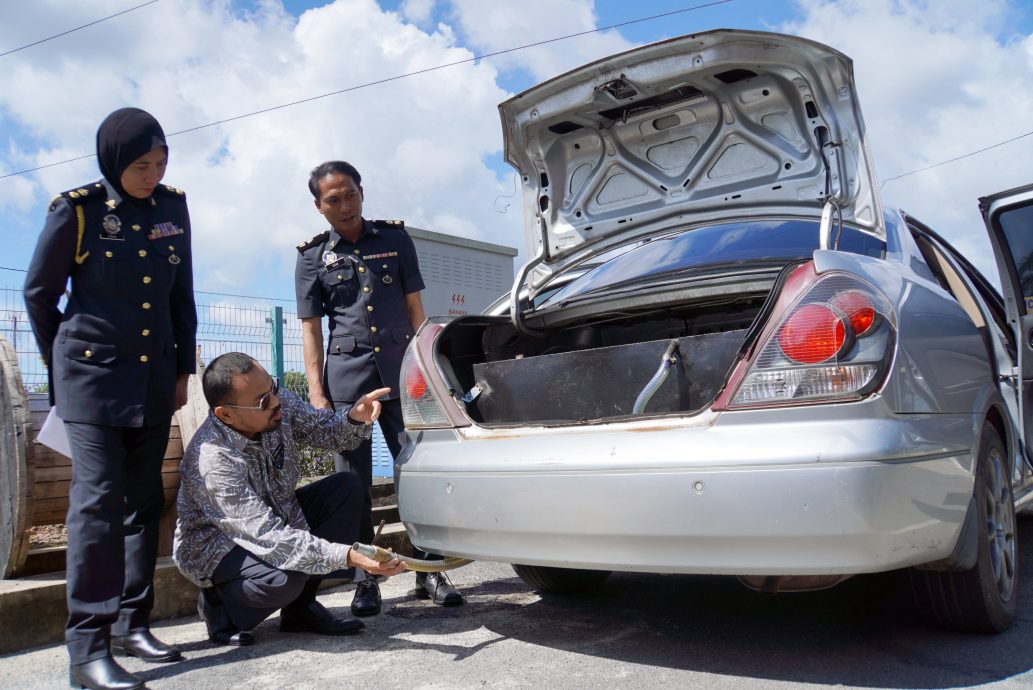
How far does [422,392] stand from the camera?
3.14m

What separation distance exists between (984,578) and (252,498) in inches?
88.8

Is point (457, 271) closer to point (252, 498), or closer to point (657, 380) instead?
point (252, 498)

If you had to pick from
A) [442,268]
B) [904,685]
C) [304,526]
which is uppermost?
[442,268]

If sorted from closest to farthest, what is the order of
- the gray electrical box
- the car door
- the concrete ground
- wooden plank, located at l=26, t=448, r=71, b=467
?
the concrete ground < wooden plank, located at l=26, t=448, r=71, b=467 < the car door < the gray electrical box

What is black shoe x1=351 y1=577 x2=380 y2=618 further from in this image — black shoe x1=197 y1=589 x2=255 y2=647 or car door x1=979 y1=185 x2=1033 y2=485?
car door x1=979 y1=185 x2=1033 y2=485

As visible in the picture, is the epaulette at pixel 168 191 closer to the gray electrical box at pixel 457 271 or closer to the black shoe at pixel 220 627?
the black shoe at pixel 220 627

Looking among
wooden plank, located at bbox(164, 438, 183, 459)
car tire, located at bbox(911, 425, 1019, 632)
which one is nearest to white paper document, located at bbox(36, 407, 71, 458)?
wooden plank, located at bbox(164, 438, 183, 459)

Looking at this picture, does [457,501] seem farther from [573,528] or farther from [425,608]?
[425,608]

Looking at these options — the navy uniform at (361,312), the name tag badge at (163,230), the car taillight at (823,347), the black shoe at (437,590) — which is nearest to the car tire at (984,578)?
the car taillight at (823,347)

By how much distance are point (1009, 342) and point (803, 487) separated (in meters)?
2.23

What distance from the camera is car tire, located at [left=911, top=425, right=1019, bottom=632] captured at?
8.68 feet

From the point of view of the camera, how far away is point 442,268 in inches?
308

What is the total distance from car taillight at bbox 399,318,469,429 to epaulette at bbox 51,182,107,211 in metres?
1.15

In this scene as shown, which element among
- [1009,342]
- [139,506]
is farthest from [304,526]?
[1009,342]
